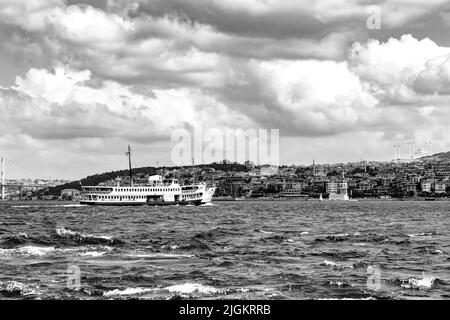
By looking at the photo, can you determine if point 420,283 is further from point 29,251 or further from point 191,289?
point 29,251

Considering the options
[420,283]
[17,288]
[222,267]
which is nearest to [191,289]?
[17,288]

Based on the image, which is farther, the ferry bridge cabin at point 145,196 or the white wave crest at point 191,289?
the ferry bridge cabin at point 145,196

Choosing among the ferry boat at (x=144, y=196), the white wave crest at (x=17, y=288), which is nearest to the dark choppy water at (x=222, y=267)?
the white wave crest at (x=17, y=288)

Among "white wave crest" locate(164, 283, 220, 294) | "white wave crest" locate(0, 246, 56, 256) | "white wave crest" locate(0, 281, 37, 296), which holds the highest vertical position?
"white wave crest" locate(0, 246, 56, 256)

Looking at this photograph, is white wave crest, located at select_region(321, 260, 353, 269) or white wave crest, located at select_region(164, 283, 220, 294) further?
white wave crest, located at select_region(321, 260, 353, 269)

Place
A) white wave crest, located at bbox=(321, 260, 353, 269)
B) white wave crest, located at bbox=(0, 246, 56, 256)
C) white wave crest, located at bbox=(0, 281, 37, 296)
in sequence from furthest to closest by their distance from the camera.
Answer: white wave crest, located at bbox=(0, 246, 56, 256) → white wave crest, located at bbox=(321, 260, 353, 269) → white wave crest, located at bbox=(0, 281, 37, 296)

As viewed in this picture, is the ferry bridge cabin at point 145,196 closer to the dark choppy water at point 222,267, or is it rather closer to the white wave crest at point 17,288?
the dark choppy water at point 222,267

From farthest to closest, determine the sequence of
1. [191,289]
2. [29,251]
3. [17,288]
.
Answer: [29,251] < [17,288] < [191,289]

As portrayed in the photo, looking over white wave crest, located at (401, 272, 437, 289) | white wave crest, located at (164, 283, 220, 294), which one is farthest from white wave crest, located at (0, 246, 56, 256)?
white wave crest, located at (401, 272, 437, 289)

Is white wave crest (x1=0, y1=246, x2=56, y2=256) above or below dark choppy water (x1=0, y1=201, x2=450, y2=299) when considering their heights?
above

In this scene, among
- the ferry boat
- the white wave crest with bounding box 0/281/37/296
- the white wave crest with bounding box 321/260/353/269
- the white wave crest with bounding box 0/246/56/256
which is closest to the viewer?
the white wave crest with bounding box 0/281/37/296

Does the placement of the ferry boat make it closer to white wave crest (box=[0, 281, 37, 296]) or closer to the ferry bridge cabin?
the ferry bridge cabin
